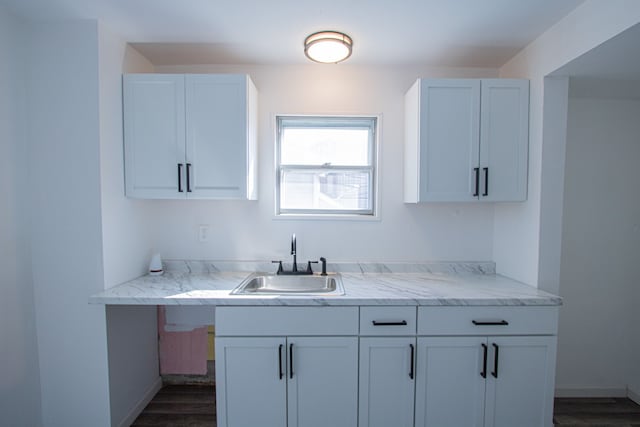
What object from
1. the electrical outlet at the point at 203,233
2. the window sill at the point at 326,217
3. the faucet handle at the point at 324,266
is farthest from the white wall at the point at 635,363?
the electrical outlet at the point at 203,233

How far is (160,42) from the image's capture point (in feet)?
5.96

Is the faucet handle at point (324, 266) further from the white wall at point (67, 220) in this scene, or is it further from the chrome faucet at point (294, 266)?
the white wall at point (67, 220)

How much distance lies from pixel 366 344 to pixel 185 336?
1.52 meters

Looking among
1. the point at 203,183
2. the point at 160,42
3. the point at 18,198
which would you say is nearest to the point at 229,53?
the point at 160,42

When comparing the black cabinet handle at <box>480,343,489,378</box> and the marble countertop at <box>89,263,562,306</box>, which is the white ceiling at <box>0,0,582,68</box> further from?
the black cabinet handle at <box>480,343,489,378</box>

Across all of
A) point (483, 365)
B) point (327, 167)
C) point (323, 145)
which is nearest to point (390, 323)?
point (483, 365)

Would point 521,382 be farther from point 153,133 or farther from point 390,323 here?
point 153,133

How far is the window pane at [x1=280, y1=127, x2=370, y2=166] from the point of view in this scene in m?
2.21

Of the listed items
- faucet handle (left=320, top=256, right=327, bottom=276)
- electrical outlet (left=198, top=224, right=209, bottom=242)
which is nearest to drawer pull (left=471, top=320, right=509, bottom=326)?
faucet handle (left=320, top=256, right=327, bottom=276)

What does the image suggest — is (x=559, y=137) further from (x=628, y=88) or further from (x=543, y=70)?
(x=628, y=88)

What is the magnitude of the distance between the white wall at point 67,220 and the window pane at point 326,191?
1.21 m

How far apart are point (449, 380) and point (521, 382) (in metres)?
0.41

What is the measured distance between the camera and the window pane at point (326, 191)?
2221 millimetres

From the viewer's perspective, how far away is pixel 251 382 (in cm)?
155
